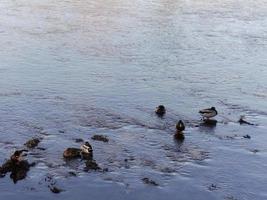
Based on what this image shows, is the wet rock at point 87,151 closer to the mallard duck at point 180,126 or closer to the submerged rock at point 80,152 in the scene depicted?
the submerged rock at point 80,152

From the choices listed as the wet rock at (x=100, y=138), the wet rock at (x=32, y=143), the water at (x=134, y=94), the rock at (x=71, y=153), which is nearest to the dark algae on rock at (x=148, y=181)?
the water at (x=134, y=94)

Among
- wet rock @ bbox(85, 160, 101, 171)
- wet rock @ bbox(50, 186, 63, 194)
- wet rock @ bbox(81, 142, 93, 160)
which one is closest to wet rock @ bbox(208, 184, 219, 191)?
wet rock @ bbox(85, 160, 101, 171)

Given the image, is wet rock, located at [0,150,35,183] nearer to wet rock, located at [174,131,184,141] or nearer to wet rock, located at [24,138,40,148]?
wet rock, located at [24,138,40,148]

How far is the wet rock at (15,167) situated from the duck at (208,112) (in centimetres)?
981

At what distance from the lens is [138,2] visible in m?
56.4

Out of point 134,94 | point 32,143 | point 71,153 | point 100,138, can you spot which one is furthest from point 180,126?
point 32,143

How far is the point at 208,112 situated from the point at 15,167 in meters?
10.5

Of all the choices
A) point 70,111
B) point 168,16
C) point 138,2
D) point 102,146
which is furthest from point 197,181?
point 138,2

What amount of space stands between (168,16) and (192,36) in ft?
23.3

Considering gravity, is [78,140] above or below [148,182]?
above

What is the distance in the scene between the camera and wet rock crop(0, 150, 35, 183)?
2203cm

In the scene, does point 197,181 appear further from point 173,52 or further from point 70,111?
point 173,52

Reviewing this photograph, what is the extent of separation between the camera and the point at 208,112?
1108 inches

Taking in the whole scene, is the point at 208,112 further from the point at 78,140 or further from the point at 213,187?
the point at 78,140
